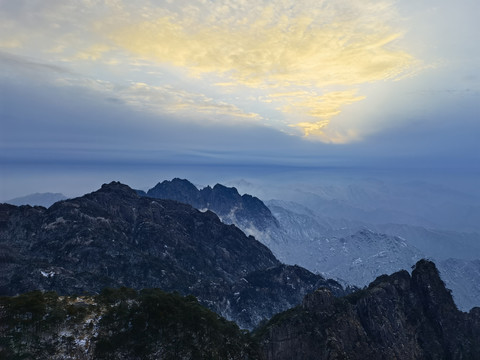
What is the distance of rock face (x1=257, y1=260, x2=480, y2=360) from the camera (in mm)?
128625

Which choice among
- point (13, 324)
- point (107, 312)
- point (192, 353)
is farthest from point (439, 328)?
point (13, 324)

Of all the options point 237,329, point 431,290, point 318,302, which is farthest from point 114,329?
point 431,290

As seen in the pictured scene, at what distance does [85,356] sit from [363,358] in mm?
112961

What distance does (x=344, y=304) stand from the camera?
147125mm

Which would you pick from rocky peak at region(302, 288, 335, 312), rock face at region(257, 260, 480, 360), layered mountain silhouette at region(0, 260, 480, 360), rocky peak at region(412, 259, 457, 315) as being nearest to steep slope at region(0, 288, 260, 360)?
layered mountain silhouette at region(0, 260, 480, 360)

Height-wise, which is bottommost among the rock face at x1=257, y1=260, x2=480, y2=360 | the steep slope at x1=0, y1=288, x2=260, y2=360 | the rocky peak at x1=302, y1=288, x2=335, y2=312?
the rock face at x1=257, y1=260, x2=480, y2=360

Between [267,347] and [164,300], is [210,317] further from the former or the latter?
[267,347]

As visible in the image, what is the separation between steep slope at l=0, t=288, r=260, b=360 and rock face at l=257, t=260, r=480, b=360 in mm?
34540

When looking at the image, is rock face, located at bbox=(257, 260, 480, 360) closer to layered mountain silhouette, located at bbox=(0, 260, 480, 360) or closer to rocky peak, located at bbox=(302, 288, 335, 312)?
rocky peak, located at bbox=(302, 288, 335, 312)

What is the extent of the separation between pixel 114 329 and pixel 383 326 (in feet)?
435

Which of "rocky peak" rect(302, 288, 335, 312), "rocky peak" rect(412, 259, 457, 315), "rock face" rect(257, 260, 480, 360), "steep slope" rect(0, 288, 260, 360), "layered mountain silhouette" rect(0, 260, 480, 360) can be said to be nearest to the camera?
"steep slope" rect(0, 288, 260, 360)

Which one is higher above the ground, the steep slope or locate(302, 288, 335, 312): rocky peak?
the steep slope

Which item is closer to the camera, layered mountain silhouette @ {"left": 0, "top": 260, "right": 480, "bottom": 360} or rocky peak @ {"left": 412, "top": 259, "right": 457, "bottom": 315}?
layered mountain silhouette @ {"left": 0, "top": 260, "right": 480, "bottom": 360}

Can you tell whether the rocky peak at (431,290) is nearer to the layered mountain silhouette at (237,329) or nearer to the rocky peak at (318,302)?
the layered mountain silhouette at (237,329)
